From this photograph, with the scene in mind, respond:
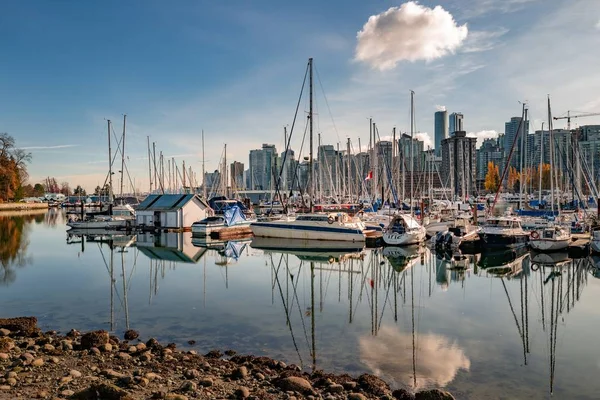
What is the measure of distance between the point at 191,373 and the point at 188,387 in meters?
1.07

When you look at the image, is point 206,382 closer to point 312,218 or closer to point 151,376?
point 151,376

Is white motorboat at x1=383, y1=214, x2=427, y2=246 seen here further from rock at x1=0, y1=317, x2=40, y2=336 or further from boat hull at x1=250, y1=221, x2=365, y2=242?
rock at x1=0, y1=317, x2=40, y2=336

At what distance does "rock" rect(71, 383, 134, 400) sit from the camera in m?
9.77

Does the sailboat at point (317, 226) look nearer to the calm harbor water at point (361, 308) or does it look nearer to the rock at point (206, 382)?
the calm harbor water at point (361, 308)

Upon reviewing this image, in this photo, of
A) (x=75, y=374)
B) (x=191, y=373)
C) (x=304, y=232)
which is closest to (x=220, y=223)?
(x=304, y=232)

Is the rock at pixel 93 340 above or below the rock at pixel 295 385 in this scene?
above

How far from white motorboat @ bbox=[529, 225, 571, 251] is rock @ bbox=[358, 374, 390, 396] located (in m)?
29.3

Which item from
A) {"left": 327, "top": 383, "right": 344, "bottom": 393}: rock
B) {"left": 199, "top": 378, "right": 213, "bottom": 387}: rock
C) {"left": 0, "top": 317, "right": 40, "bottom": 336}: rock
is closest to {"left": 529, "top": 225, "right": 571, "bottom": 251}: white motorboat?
{"left": 327, "top": 383, "right": 344, "bottom": 393}: rock

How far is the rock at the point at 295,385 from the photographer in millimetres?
10781

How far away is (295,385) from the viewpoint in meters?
10.9

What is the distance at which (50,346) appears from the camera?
13.8 m

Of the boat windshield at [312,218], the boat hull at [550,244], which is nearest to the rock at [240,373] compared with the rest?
the boat windshield at [312,218]

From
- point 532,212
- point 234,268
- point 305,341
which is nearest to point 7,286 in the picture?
point 234,268

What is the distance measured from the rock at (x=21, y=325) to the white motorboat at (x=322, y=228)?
92.7 ft
